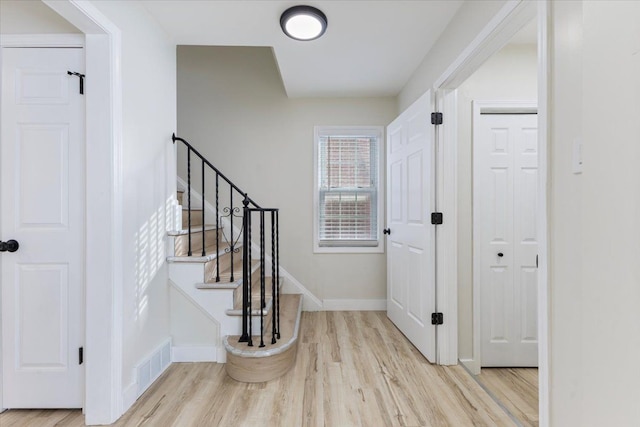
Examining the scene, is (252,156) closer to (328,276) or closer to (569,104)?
(328,276)

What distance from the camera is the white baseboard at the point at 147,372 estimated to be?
5.91 feet

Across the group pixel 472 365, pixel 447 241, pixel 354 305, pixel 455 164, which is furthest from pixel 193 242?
pixel 472 365

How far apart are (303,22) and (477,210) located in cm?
192

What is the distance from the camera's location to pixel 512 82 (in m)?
2.47

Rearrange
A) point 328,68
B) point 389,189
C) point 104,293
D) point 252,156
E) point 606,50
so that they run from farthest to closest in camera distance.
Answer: point 252,156, point 389,189, point 328,68, point 104,293, point 606,50

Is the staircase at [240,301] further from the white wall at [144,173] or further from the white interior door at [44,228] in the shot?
the white interior door at [44,228]

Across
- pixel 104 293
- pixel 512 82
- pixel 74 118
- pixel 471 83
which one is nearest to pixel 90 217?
pixel 104 293

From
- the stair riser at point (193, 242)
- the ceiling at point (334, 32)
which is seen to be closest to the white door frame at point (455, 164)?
the ceiling at point (334, 32)

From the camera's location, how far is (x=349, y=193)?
373 cm

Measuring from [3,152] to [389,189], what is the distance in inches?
117

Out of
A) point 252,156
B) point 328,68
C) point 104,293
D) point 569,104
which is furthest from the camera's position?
point 252,156

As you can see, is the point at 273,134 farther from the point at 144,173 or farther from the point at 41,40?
the point at 41,40

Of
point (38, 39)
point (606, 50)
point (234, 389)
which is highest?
point (38, 39)

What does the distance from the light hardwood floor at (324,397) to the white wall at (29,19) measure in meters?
2.17
